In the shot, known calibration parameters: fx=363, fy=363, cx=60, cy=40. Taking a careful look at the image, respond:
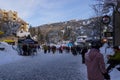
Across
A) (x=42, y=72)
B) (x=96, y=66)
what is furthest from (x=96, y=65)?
(x=42, y=72)

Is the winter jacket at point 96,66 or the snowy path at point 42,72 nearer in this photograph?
the winter jacket at point 96,66

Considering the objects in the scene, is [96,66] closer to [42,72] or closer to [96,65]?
[96,65]

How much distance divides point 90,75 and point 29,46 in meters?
53.6

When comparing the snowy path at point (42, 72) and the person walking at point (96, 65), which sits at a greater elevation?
the person walking at point (96, 65)

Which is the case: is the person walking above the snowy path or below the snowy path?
above

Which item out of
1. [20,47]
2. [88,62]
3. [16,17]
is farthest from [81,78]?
[16,17]

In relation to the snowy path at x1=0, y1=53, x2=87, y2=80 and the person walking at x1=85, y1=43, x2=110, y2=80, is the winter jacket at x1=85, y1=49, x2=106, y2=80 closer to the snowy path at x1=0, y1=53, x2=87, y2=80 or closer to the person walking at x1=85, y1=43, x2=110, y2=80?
the person walking at x1=85, y1=43, x2=110, y2=80

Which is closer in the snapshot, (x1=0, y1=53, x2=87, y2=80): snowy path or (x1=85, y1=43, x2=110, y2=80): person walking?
(x1=85, y1=43, x2=110, y2=80): person walking

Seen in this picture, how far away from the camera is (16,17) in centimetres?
19938

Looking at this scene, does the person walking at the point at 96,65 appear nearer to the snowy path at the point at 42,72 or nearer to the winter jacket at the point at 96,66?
the winter jacket at the point at 96,66

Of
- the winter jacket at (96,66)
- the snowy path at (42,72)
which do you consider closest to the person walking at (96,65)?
the winter jacket at (96,66)

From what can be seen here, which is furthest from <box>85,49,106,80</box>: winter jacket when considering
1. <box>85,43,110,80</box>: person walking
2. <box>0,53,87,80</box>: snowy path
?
<box>0,53,87,80</box>: snowy path

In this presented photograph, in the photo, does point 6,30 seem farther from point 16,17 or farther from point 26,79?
point 26,79

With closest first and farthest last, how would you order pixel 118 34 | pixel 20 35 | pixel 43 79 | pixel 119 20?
pixel 43 79 < pixel 119 20 < pixel 118 34 < pixel 20 35
